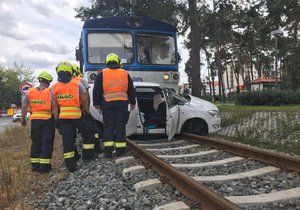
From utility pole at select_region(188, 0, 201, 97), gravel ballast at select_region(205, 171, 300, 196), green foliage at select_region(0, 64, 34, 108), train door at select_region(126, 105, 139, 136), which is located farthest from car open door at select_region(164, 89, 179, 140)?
green foliage at select_region(0, 64, 34, 108)

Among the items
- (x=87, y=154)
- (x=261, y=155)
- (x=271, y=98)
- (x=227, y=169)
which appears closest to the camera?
(x=227, y=169)

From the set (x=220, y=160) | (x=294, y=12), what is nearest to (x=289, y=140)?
(x=220, y=160)

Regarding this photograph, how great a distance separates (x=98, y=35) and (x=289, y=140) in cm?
590

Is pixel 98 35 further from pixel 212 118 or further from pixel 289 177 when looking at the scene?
pixel 289 177

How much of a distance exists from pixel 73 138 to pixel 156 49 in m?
6.02

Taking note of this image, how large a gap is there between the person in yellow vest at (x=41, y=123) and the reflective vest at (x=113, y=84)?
1.07 m

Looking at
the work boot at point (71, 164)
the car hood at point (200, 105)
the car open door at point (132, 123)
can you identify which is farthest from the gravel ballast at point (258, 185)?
the car hood at point (200, 105)

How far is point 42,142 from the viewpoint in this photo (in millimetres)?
7914

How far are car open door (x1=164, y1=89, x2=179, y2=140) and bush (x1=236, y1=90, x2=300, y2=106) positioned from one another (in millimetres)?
12943

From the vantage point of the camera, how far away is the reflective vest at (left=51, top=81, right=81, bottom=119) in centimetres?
762

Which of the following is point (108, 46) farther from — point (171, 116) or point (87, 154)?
point (87, 154)

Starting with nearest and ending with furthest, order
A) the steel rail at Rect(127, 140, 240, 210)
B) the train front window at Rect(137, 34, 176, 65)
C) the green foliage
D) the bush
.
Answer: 1. the steel rail at Rect(127, 140, 240, 210)
2. the train front window at Rect(137, 34, 176, 65)
3. the bush
4. the green foliage

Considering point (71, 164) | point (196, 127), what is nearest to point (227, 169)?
point (71, 164)

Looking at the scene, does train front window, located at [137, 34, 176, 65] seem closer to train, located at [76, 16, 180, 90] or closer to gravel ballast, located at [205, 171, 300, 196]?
train, located at [76, 16, 180, 90]
